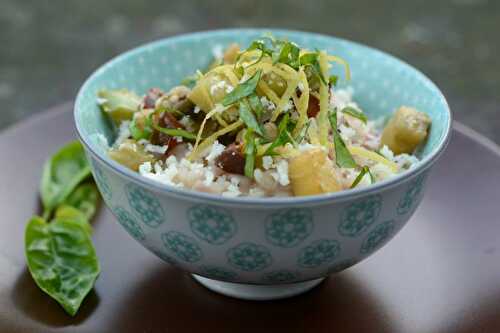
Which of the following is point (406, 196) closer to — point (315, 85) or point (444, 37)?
point (315, 85)

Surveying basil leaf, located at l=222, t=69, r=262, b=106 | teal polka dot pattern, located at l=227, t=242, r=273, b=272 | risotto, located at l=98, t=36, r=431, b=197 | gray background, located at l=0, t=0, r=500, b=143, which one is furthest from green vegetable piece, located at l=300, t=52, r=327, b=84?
gray background, located at l=0, t=0, r=500, b=143

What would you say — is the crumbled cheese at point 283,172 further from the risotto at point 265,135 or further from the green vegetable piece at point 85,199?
the green vegetable piece at point 85,199

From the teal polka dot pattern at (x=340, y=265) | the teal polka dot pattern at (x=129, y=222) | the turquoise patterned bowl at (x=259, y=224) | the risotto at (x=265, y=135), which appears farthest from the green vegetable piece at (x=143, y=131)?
the teal polka dot pattern at (x=340, y=265)

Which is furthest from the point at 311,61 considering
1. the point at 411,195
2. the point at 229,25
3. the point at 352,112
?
the point at 229,25

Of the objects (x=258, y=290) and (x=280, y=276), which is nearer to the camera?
(x=280, y=276)

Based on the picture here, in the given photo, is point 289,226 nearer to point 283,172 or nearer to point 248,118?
point 283,172

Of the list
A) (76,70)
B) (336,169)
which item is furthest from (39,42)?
(336,169)
